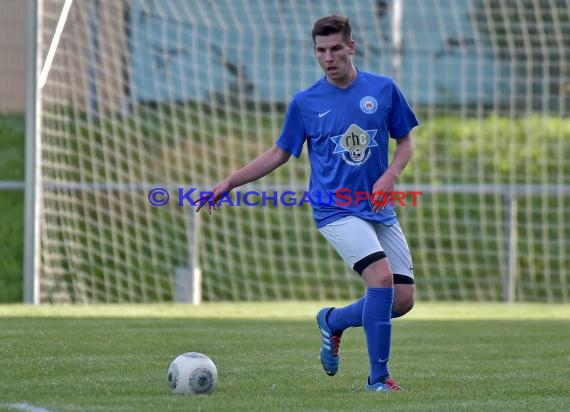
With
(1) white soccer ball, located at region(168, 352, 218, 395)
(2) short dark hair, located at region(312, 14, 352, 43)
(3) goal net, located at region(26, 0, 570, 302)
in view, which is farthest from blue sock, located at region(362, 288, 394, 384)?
(3) goal net, located at region(26, 0, 570, 302)

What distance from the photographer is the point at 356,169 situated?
22.2ft

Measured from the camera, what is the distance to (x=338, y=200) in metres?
6.74

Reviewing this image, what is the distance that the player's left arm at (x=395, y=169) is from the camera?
661 cm

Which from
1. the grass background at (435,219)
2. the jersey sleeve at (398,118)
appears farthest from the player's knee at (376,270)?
the grass background at (435,219)

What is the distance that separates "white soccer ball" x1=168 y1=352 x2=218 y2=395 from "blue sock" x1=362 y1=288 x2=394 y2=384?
0.81 m

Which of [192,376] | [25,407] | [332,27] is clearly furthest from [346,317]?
[25,407]

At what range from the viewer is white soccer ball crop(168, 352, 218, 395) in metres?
6.10

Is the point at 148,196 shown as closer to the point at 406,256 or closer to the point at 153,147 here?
the point at 153,147

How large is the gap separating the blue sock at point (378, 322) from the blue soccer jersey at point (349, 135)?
424mm

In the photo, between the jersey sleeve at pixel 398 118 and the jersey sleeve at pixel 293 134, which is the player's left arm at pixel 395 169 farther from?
the jersey sleeve at pixel 293 134

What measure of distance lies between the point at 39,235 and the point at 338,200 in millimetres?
7544

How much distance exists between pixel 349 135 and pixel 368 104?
0.65 ft

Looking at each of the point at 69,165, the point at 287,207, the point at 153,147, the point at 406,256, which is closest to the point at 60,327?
the point at 406,256

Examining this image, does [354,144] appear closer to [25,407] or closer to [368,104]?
[368,104]
